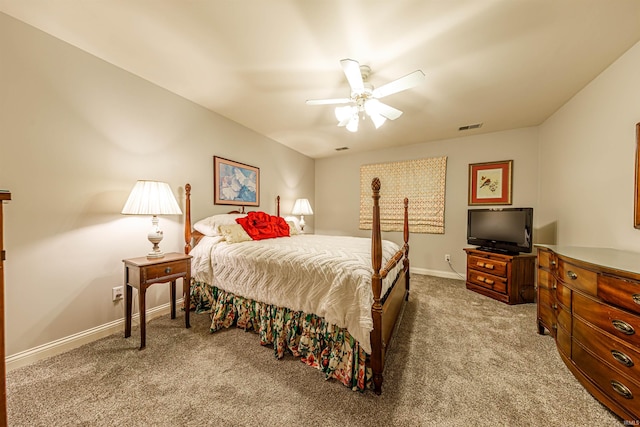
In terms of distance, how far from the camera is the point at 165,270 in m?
1.97

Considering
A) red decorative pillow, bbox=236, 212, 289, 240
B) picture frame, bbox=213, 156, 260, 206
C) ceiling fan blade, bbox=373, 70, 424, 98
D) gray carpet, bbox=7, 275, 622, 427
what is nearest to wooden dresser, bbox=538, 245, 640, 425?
gray carpet, bbox=7, 275, 622, 427

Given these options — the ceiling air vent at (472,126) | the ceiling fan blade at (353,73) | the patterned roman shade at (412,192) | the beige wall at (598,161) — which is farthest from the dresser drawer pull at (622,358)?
the ceiling air vent at (472,126)

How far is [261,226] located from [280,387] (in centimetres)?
178

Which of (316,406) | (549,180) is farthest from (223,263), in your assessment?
(549,180)

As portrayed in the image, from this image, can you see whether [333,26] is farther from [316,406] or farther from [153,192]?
[316,406]

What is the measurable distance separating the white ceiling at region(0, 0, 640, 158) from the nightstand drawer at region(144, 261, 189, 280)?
71.6 inches

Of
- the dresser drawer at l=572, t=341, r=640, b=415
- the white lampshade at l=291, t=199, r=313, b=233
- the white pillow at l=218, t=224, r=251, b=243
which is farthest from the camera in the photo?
the white lampshade at l=291, t=199, r=313, b=233

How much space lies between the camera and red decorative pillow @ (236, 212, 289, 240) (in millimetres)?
2727

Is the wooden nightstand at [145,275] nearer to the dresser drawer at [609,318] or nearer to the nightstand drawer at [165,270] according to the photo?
the nightstand drawer at [165,270]

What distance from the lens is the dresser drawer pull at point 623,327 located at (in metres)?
1.16

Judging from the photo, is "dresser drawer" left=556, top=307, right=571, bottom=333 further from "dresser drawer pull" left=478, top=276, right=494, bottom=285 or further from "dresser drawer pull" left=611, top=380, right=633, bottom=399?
"dresser drawer pull" left=478, top=276, right=494, bottom=285

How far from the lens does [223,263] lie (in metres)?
2.23

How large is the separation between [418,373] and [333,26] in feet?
8.32

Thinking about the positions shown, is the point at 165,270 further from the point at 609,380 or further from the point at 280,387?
the point at 609,380
